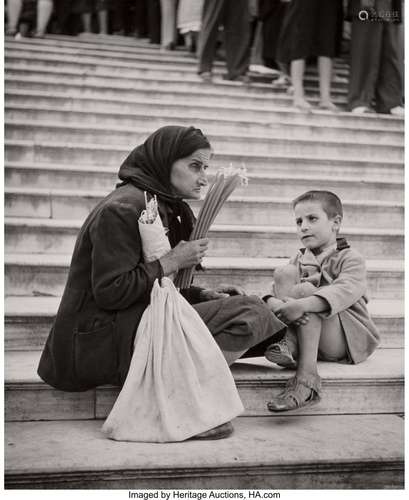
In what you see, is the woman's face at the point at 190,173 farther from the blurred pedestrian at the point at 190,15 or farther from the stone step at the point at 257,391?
the blurred pedestrian at the point at 190,15

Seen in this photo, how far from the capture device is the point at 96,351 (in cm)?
254

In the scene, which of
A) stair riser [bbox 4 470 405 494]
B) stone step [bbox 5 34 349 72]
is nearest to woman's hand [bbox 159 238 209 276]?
stair riser [bbox 4 470 405 494]

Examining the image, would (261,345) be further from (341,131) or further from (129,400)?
(341,131)

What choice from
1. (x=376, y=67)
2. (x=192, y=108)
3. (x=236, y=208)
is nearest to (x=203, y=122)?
(x=192, y=108)

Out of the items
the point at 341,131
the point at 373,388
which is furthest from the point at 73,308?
the point at 341,131

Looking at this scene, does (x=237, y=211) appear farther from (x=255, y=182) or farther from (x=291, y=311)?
(x=291, y=311)

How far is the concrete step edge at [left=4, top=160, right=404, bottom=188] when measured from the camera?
4551 millimetres

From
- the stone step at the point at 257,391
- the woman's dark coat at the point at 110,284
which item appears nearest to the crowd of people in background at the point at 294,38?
the stone step at the point at 257,391

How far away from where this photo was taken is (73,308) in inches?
101

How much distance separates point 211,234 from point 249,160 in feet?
4.21

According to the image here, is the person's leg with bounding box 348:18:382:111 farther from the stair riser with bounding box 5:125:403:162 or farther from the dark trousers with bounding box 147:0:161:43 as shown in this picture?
the dark trousers with bounding box 147:0:161:43

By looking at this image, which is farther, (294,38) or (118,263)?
(294,38)

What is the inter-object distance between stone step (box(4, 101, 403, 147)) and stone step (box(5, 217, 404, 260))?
1419 mm

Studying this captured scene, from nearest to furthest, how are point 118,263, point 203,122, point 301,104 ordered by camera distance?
1. point 118,263
2. point 203,122
3. point 301,104
